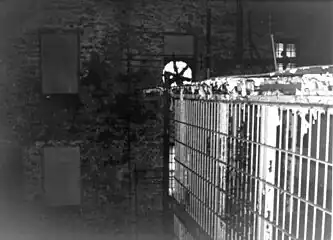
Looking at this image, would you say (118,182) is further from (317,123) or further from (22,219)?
(317,123)

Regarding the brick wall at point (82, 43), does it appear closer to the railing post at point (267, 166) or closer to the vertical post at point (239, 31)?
the vertical post at point (239, 31)

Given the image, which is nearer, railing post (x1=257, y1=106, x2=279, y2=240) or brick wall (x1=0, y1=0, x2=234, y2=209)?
railing post (x1=257, y1=106, x2=279, y2=240)

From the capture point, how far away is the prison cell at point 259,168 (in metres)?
0.93

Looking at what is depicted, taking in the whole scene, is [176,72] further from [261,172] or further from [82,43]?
[261,172]

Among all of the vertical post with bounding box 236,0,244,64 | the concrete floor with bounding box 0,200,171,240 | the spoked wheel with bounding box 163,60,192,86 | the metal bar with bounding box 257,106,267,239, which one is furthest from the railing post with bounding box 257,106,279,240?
the vertical post with bounding box 236,0,244,64

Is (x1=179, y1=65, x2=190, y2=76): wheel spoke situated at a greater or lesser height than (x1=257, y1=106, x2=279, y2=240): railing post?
greater

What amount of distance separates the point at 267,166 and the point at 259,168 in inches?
2.6

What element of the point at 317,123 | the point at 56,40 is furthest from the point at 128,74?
the point at 317,123

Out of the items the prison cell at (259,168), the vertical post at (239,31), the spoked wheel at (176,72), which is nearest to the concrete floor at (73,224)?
the prison cell at (259,168)

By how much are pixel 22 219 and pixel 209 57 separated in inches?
59.6

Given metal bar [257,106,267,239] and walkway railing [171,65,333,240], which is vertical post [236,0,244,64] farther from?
metal bar [257,106,267,239]

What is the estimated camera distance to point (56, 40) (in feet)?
8.14

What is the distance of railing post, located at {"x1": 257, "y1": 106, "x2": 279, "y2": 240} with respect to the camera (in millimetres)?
1100

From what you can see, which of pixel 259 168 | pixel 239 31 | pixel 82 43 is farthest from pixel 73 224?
pixel 239 31
